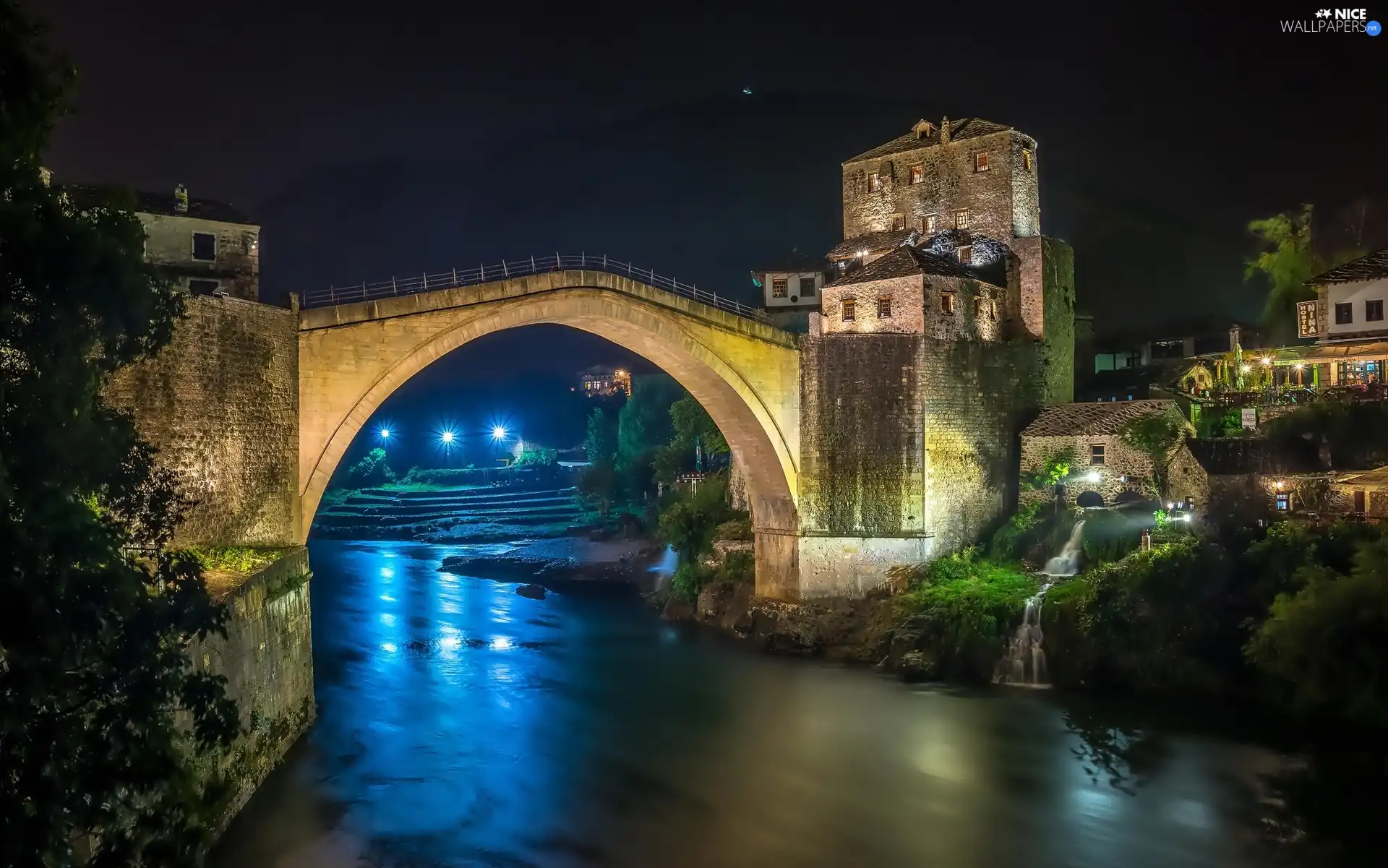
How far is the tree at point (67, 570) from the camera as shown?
4.61 m

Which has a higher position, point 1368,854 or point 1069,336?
point 1069,336

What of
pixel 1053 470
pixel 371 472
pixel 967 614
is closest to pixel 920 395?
pixel 1053 470

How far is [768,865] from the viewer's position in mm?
12102

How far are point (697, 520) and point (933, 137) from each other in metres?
12.7

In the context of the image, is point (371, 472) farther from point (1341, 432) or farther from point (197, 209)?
point (1341, 432)

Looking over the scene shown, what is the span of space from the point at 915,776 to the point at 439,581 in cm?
2258

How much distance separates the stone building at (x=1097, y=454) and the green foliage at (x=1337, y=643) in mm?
5655

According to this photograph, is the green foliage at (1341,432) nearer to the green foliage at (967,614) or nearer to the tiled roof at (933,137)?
the green foliage at (967,614)

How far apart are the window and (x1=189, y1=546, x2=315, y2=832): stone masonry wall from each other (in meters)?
10.4

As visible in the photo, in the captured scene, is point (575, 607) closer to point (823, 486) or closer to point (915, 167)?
point (823, 486)

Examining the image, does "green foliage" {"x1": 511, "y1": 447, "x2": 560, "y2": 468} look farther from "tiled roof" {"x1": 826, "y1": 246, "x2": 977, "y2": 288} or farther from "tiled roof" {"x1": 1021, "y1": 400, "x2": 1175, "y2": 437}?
"tiled roof" {"x1": 1021, "y1": 400, "x2": 1175, "y2": 437}

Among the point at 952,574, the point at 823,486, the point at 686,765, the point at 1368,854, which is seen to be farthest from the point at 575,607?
the point at 1368,854

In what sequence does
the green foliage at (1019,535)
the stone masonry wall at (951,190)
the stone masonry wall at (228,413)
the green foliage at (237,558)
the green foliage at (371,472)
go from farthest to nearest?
1. the green foliage at (371,472)
2. the stone masonry wall at (951,190)
3. the green foliage at (1019,535)
4. the stone masonry wall at (228,413)
5. the green foliage at (237,558)

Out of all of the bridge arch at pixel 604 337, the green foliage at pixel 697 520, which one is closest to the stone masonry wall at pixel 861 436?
the bridge arch at pixel 604 337
